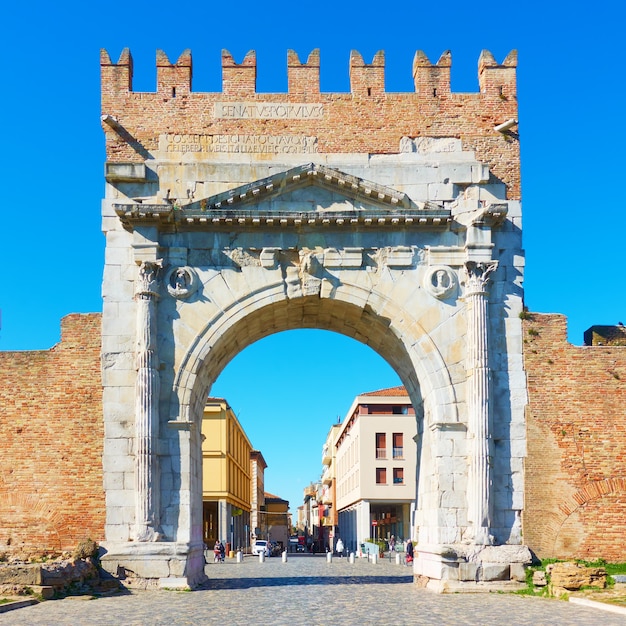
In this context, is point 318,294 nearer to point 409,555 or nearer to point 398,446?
point 409,555

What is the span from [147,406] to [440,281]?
248 inches

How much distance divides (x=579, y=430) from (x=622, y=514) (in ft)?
5.97

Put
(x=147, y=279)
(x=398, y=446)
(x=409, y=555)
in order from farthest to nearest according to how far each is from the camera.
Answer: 1. (x=398, y=446)
2. (x=409, y=555)
3. (x=147, y=279)

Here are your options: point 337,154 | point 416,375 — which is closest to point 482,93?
point 337,154

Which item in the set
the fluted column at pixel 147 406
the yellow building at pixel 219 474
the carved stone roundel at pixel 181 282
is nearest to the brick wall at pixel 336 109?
the carved stone roundel at pixel 181 282

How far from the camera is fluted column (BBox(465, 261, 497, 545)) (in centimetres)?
1775

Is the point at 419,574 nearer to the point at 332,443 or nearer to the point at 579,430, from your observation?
the point at 579,430

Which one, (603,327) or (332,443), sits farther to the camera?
(332,443)

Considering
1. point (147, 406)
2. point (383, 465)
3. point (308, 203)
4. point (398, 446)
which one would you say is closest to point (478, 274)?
point (308, 203)

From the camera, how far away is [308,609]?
47.3 ft

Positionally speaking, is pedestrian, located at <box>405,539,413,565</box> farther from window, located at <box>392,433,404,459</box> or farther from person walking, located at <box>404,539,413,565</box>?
window, located at <box>392,433,404,459</box>

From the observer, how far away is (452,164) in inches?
763

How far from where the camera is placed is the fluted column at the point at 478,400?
17.8 metres

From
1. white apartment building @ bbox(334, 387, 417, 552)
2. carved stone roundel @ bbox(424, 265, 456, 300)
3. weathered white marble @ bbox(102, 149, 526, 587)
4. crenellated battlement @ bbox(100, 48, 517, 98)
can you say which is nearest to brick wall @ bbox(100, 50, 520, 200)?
crenellated battlement @ bbox(100, 48, 517, 98)
